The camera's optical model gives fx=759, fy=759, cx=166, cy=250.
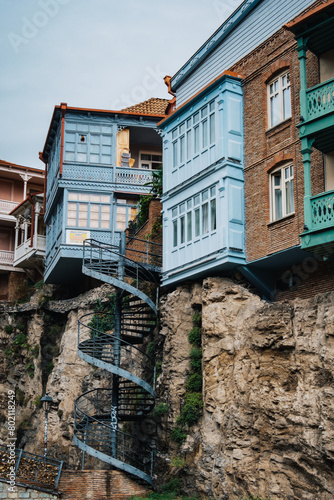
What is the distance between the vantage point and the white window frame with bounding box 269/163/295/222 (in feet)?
77.1

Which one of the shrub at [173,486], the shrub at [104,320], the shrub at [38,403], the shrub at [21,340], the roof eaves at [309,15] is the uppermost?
the roof eaves at [309,15]

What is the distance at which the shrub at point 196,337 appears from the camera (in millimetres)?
26297

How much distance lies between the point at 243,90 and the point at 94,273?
8.35m

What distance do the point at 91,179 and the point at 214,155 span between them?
12091 millimetres

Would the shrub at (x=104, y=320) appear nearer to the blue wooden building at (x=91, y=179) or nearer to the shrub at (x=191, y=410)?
the blue wooden building at (x=91, y=179)

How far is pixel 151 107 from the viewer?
40.2 metres

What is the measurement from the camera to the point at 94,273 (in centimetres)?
2738

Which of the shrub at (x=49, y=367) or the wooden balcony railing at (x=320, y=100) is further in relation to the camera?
the shrub at (x=49, y=367)

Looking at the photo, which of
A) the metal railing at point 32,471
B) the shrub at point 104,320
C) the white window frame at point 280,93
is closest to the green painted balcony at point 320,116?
the white window frame at point 280,93

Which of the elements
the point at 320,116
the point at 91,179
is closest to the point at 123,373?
the point at 320,116

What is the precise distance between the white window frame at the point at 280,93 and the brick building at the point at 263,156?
3cm

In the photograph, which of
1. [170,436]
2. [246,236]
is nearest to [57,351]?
[170,436]

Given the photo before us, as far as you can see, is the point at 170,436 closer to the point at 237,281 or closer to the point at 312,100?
the point at 237,281

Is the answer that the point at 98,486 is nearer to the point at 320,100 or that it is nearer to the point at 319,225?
the point at 319,225
